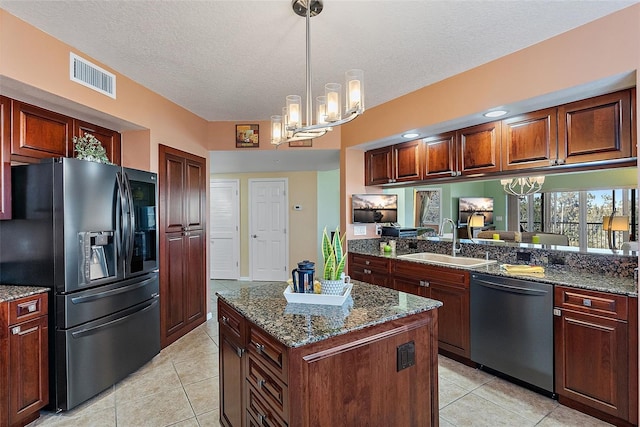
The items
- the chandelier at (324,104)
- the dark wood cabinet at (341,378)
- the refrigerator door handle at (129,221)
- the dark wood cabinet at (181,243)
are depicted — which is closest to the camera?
the dark wood cabinet at (341,378)

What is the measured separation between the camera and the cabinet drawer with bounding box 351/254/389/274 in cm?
351

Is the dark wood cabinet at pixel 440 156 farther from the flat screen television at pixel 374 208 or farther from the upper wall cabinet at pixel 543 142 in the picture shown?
the flat screen television at pixel 374 208

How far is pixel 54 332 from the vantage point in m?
2.17

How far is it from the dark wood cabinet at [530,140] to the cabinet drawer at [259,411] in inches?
99.3

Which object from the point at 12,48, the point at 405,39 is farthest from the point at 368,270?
the point at 12,48

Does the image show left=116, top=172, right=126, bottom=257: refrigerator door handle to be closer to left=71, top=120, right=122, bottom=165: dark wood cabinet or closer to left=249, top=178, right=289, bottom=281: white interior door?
left=71, top=120, right=122, bottom=165: dark wood cabinet

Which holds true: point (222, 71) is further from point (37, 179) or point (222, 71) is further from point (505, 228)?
point (505, 228)

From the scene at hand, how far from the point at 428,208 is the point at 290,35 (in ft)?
8.90

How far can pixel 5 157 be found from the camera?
215 centimetres

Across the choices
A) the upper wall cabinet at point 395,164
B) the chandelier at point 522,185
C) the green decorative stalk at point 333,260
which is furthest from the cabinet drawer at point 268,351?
the chandelier at point 522,185

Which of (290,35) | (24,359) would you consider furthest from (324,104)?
(24,359)

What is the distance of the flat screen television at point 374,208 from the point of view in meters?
4.02

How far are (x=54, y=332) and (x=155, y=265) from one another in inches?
34.9

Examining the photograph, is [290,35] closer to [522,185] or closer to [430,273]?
[430,273]
